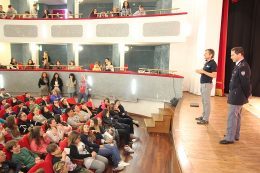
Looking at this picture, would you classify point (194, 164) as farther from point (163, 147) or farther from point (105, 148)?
point (163, 147)

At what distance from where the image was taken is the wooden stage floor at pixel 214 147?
2947 millimetres

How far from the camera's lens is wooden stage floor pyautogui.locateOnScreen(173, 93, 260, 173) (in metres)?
2.95

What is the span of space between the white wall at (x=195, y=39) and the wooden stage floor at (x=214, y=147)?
11.0 ft

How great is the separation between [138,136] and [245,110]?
8.97 ft

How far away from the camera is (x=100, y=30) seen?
33.0 ft

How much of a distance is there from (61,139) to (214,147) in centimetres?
277

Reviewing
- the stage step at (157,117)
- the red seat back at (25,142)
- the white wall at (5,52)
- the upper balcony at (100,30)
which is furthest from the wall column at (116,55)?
the red seat back at (25,142)

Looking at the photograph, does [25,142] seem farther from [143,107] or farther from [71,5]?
[71,5]

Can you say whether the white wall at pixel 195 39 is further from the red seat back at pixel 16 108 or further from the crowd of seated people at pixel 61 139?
the red seat back at pixel 16 108

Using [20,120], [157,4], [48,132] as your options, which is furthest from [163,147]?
[157,4]

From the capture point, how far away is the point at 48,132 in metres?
4.64

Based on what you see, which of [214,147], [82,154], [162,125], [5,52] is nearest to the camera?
[214,147]

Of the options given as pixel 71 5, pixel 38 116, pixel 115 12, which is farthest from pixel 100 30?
pixel 38 116

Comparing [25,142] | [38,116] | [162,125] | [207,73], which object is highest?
[207,73]
